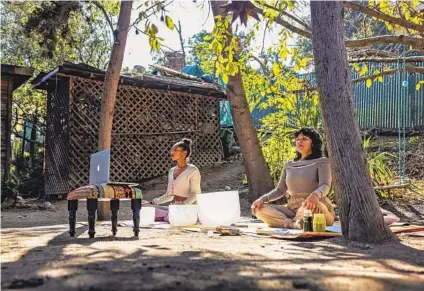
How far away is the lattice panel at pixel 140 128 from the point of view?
11031mm

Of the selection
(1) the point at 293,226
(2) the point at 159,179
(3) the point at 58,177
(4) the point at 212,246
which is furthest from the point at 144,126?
(4) the point at 212,246

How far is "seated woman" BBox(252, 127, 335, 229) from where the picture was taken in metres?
4.61

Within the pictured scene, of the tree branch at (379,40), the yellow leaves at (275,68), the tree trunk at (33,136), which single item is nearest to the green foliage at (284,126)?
the yellow leaves at (275,68)

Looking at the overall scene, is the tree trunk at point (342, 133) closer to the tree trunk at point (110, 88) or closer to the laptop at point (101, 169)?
→ the laptop at point (101, 169)

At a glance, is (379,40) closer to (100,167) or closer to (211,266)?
(100,167)

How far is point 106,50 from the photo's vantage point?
1873 cm

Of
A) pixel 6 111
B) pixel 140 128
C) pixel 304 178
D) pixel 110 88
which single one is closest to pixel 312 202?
pixel 304 178

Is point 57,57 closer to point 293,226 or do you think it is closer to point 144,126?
point 144,126

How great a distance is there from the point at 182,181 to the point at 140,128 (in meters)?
6.83

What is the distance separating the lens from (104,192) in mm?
3900

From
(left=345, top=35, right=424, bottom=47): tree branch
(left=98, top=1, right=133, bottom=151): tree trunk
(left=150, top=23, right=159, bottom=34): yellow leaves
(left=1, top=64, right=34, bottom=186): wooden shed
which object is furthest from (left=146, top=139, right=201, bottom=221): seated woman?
(left=1, top=64, right=34, bottom=186): wooden shed

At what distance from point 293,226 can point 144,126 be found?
8088 mm

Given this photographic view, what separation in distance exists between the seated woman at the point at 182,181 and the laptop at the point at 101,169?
4.10 ft

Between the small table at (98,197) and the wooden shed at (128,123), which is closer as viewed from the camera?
the small table at (98,197)
